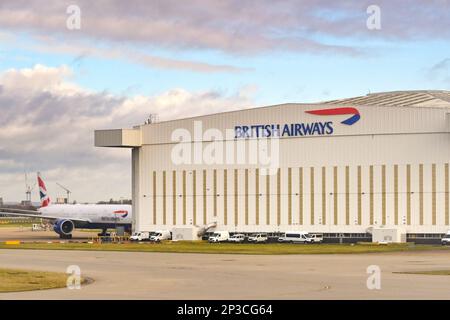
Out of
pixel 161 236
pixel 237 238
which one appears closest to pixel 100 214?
pixel 161 236

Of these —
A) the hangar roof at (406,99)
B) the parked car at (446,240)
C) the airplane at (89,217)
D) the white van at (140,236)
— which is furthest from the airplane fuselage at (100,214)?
the parked car at (446,240)

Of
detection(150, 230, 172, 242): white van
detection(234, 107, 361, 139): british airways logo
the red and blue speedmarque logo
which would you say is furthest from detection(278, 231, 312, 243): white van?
detection(150, 230, 172, 242): white van

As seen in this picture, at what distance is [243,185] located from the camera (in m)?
126

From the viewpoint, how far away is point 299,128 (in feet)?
400

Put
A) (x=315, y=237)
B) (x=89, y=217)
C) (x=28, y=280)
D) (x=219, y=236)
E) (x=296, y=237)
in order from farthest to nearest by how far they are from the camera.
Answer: (x=89, y=217) → (x=219, y=236) → (x=296, y=237) → (x=315, y=237) → (x=28, y=280)

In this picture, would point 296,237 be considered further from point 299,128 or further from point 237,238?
point 299,128

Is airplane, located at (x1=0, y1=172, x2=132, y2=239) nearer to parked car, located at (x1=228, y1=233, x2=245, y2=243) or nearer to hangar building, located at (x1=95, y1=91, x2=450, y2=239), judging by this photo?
hangar building, located at (x1=95, y1=91, x2=450, y2=239)

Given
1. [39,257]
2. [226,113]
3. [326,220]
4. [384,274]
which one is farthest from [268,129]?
[384,274]

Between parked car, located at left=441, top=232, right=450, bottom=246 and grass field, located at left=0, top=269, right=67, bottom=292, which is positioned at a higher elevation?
grass field, located at left=0, top=269, right=67, bottom=292

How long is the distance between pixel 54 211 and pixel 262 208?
1903 inches

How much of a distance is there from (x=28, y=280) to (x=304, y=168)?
240 ft

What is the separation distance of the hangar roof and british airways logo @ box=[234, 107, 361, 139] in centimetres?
298

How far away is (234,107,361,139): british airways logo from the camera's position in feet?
387

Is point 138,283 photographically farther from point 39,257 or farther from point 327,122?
point 327,122
